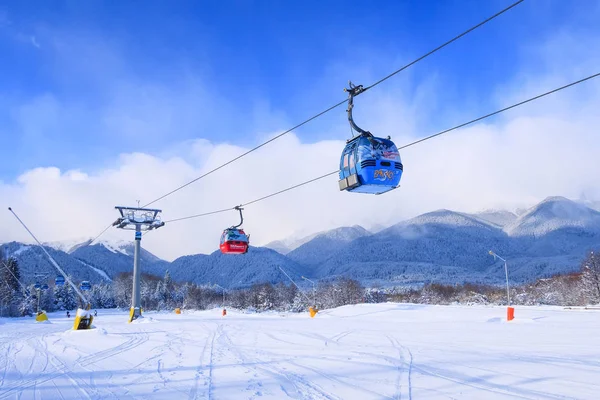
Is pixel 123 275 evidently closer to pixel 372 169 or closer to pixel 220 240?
pixel 220 240

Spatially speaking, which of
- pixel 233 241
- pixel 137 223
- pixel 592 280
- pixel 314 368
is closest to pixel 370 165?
pixel 314 368

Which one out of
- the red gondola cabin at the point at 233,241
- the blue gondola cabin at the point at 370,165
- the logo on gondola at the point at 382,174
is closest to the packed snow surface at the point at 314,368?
the blue gondola cabin at the point at 370,165

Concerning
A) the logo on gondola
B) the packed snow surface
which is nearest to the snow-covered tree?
the packed snow surface

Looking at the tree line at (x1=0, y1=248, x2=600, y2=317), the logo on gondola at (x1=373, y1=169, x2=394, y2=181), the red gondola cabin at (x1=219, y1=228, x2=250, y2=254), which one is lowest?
the tree line at (x1=0, y1=248, x2=600, y2=317)

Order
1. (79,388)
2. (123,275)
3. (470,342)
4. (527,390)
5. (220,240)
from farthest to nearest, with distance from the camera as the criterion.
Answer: (123,275), (220,240), (470,342), (79,388), (527,390)

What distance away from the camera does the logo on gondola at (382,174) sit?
11.9 metres

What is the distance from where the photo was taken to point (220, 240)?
1172 inches

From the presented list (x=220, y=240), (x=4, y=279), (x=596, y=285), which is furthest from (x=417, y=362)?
(x=4, y=279)

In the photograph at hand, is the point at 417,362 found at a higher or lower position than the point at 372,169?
lower

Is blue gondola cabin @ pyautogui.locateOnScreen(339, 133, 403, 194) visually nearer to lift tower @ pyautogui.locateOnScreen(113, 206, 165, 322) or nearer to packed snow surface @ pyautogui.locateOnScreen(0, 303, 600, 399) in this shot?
packed snow surface @ pyautogui.locateOnScreen(0, 303, 600, 399)

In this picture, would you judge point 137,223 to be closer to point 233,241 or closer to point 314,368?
point 233,241

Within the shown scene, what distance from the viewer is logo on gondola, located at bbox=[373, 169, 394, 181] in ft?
39.1

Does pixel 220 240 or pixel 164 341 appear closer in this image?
pixel 164 341

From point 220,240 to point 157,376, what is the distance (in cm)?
1984
